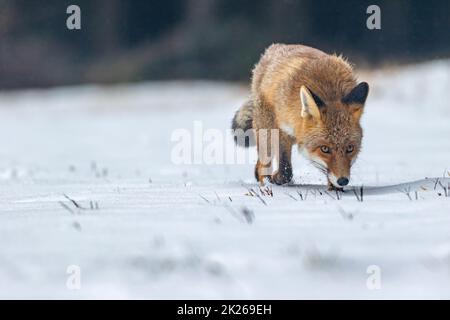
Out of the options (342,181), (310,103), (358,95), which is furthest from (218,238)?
(358,95)

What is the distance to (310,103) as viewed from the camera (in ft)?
22.2

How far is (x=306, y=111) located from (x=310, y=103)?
12 cm

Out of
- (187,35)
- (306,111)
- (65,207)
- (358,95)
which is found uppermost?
(187,35)

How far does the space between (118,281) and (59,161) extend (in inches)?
347

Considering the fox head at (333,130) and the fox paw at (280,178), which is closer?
the fox head at (333,130)

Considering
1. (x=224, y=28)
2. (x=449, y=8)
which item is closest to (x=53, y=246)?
(x=449, y=8)

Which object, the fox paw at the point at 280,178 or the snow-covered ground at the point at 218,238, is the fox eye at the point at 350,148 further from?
the fox paw at the point at 280,178

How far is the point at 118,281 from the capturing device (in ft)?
12.8

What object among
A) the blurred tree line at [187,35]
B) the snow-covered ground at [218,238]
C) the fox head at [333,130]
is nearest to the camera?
the snow-covered ground at [218,238]

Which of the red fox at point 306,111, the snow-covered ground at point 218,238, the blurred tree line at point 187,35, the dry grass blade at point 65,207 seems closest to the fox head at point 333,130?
the red fox at point 306,111

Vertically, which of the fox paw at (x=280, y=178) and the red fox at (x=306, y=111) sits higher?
the red fox at (x=306, y=111)

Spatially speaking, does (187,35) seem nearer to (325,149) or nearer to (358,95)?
(358,95)

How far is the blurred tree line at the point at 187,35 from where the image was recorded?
31266 mm

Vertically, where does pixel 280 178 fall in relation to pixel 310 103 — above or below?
below
